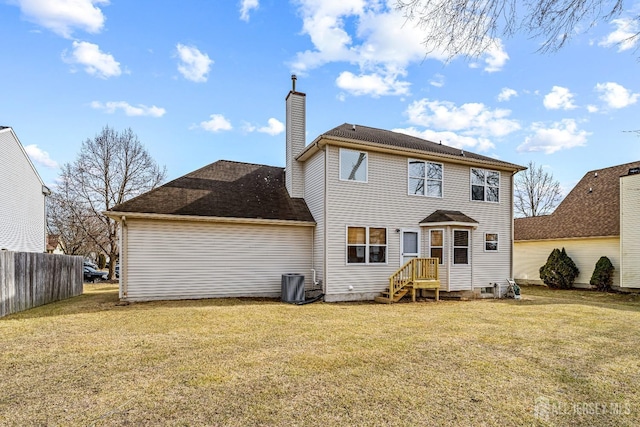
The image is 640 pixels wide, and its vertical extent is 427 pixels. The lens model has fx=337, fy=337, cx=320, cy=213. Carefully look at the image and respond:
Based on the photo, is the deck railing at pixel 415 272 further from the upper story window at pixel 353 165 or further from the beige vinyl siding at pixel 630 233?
the beige vinyl siding at pixel 630 233

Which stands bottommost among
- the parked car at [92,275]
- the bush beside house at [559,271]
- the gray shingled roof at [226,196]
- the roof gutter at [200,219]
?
the parked car at [92,275]

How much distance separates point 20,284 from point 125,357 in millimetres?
6557

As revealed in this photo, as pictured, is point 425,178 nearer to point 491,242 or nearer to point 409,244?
point 409,244

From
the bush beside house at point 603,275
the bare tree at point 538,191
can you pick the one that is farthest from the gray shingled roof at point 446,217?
the bare tree at point 538,191

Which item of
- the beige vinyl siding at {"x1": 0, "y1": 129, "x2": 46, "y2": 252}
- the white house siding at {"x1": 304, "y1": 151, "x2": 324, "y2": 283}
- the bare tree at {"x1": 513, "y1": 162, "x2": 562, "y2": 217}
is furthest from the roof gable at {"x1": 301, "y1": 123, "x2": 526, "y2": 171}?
the bare tree at {"x1": 513, "y1": 162, "x2": 562, "y2": 217}

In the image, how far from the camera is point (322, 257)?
449 inches

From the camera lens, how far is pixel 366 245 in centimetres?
1166

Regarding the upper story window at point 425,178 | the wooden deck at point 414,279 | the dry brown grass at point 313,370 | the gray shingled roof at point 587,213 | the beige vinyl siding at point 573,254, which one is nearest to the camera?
the dry brown grass at point 313,370

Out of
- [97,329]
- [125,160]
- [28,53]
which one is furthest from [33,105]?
[97,329]

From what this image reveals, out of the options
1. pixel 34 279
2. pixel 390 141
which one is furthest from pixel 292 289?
pixel 34 279

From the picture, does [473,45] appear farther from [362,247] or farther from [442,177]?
[442,177]

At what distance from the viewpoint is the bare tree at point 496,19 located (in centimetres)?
302

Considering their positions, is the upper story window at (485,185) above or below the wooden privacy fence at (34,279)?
above

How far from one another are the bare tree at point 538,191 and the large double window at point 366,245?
27585 millimetres
